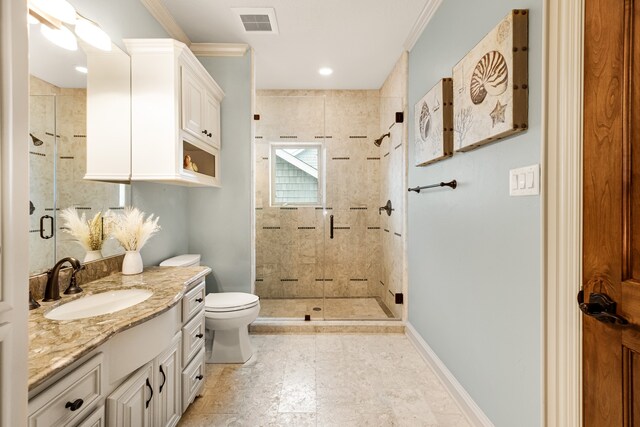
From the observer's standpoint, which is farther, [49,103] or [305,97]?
[305,97]

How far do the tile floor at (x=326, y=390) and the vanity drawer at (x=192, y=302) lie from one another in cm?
58

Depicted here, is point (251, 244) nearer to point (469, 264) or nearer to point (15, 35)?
point (469, 264)

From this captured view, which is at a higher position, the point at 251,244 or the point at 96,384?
the point at 251,244

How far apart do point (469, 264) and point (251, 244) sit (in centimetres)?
191

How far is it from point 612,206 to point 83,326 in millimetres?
1629

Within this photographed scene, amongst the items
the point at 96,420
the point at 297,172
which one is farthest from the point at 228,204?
the point at 96,420

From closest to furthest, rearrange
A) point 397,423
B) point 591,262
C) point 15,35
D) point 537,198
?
point 15,35 → point 591,262 → point 537,198 → point 397,423

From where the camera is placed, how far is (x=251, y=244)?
2.95m

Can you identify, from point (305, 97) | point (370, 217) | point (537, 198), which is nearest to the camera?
point (537, 198)

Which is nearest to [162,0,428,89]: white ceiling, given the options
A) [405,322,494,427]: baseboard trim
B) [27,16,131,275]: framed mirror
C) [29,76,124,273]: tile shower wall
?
[27,16,131,275]: framed mirror

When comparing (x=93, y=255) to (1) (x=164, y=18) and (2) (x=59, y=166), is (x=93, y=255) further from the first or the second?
(1) (x=164, y=18)

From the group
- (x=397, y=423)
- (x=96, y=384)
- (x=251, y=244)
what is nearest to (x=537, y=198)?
(x=397, y=423)

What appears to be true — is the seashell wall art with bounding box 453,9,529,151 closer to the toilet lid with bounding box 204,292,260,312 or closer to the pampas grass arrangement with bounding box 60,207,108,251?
the toilet lid with bounding box 204,292,260,312

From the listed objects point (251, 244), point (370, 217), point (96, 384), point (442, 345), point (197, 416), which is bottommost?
point (197, 416)
